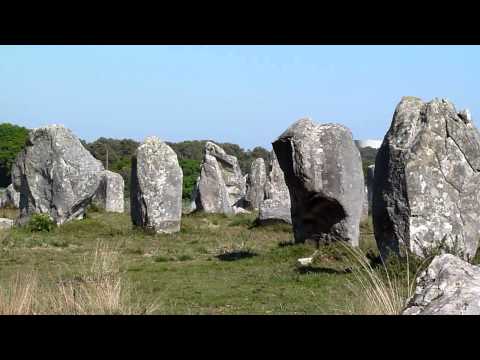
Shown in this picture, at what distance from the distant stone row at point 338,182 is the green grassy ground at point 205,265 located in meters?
0.73

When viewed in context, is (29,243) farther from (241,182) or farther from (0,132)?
(0,132)

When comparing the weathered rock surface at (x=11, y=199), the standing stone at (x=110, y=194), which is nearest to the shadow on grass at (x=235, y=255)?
the standing stone at (x=110, y=194)

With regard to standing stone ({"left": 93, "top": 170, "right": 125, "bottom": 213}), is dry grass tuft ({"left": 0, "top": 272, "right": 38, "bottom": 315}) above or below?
below

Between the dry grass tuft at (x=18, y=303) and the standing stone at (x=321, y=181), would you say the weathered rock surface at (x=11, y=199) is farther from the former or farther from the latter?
the dry grass tuft at (x=18, y=303)

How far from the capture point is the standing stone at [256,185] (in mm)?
30625

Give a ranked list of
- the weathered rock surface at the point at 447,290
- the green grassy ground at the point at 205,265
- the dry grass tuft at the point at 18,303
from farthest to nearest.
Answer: the green grassy ground at the point at 205,265
the dry grass tuft at the point at 18,303
the weathered rock surface at the point at 447,290

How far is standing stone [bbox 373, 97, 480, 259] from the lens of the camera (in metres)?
9.62

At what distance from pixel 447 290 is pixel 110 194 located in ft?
86.4

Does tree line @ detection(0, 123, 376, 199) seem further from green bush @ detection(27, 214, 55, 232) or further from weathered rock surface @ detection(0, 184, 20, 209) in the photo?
green bush @ detection(27, 214, 55, 232)

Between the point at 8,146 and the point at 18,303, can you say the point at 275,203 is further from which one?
the point at 8,146

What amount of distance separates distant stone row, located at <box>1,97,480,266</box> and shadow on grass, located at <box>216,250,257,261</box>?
1014 mm

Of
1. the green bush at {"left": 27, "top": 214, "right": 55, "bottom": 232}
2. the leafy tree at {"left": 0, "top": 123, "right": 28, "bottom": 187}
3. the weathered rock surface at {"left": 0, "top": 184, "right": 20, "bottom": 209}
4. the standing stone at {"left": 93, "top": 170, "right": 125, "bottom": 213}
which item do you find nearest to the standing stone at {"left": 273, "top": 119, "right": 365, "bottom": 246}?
the green bush at {"left": 27, "top": 214, "right": 55, "bottom": 232}

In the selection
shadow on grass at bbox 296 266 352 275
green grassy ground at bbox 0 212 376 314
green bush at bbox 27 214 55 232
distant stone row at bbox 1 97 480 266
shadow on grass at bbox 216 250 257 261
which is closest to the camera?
green grassy ground at bbox 0 212 376 314
